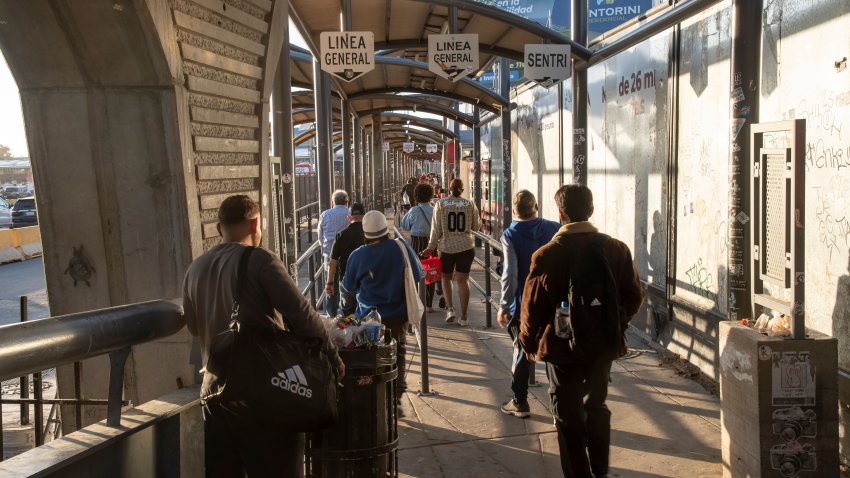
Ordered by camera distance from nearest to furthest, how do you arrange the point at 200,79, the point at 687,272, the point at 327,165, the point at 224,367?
the point at 224,367
the point at 200,79
the point at 687,272
the point at 327,165

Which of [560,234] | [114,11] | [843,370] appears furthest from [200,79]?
[843,370]

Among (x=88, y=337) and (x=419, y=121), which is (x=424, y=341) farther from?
(x=419, y=121)

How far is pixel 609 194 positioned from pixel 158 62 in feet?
22.9

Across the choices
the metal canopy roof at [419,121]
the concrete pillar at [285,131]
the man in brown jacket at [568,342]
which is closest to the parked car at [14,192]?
the metal canopy roof at [419,121]

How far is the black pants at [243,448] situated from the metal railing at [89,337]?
410mm

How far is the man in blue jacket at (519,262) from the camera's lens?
20.7 feet

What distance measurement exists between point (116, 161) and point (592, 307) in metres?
3.14

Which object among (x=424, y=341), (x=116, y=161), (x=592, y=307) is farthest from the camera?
(x=424, y=341)

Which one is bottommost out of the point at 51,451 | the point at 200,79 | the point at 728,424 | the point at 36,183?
the point at 728,424

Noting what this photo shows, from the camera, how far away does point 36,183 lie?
5418 mm

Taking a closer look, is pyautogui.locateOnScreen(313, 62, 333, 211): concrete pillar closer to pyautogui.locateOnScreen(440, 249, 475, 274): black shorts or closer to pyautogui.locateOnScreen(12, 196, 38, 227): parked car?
pyautogui.locateOnScreen(440, 249, 475, 274): black shorts

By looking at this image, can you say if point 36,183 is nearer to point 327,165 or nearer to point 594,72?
point 594,72

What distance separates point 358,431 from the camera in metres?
4.23

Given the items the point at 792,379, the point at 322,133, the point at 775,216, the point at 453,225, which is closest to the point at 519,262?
the point at 775,216
